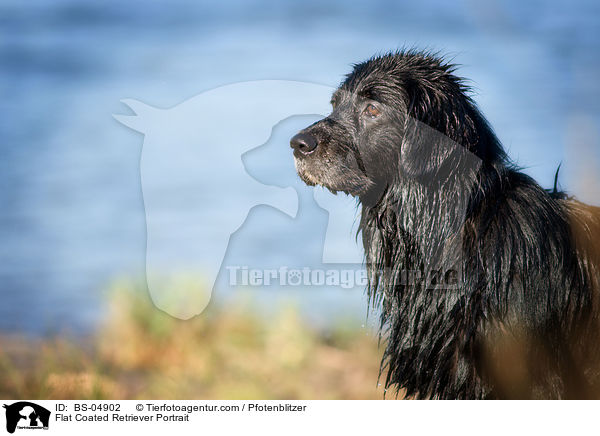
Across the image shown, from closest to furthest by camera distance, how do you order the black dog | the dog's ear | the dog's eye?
the black dog < the dog's ear < the dog's eye

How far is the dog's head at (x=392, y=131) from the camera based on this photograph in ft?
13.6

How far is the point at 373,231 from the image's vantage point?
4.51 metres

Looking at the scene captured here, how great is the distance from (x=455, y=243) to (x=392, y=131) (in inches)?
33.0

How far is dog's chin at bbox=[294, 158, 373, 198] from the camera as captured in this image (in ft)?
14.6

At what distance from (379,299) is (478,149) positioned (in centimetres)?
122

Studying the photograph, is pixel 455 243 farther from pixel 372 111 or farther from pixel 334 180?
pixel 372 111

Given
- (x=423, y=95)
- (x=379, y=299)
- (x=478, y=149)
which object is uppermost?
(x=423, y=95)

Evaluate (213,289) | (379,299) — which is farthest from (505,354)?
(213,289)

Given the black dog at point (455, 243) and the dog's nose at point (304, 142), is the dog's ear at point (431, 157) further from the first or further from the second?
the dog's nose at point (304, 142)

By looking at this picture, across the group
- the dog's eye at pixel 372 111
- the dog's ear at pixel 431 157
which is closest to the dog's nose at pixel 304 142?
the dog's eye at pixel 372 111
